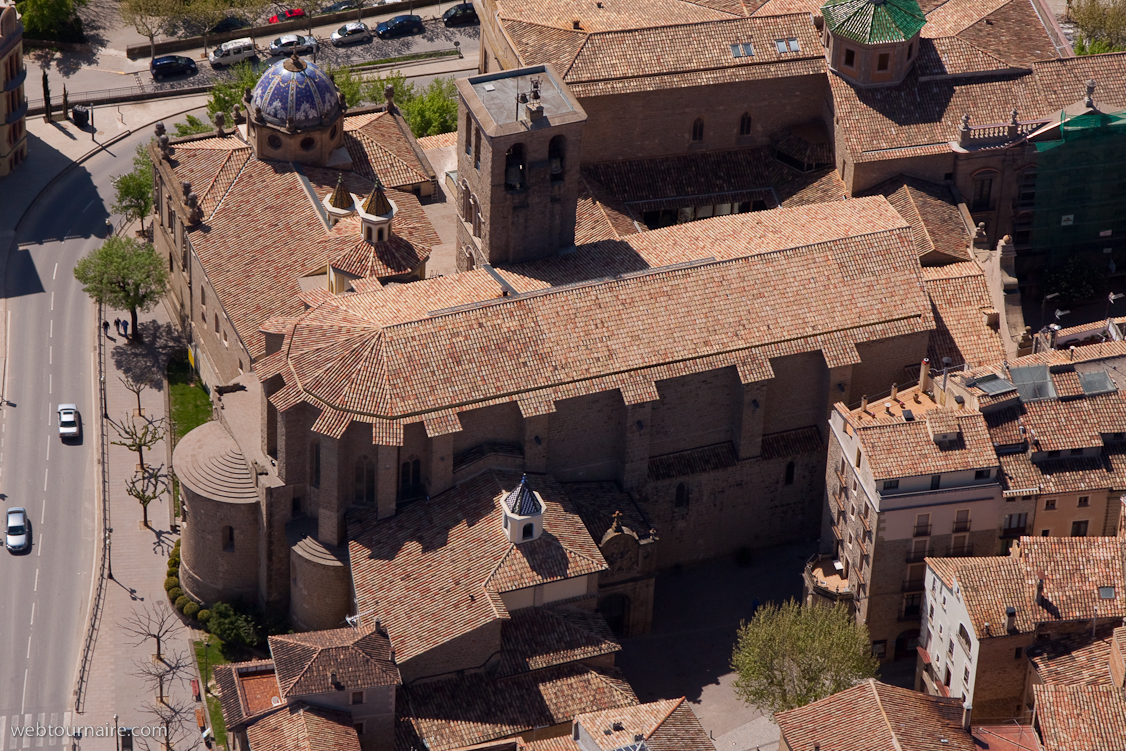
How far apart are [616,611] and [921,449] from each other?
858 inches

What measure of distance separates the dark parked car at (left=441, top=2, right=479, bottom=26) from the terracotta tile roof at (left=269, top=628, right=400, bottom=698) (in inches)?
3505

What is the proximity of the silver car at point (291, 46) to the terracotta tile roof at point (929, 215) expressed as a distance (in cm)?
6261

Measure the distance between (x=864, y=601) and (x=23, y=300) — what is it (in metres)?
71.0

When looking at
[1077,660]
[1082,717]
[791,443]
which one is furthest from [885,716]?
[791,443]

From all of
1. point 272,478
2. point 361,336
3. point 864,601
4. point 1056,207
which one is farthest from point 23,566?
point 1056,207

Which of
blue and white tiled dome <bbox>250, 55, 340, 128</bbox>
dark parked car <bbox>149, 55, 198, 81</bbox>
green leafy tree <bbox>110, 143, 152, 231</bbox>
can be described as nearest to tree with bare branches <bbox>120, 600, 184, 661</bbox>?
blue and white tiled dome <bbox>250, 55, 340, 128</bbox>

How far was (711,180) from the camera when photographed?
148 meters

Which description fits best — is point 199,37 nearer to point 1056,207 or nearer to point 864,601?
point 1056,207

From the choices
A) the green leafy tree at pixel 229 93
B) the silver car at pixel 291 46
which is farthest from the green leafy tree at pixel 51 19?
the green leafy tree at pixel 229 93

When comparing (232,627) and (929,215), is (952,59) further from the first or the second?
(232,627)

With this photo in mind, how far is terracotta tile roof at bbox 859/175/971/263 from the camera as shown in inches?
5566

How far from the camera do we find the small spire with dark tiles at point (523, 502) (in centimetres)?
11950

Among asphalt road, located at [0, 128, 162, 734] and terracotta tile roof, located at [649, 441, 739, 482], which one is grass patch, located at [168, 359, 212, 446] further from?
terracotta tile roof, located at [649, 441, 739, 482]

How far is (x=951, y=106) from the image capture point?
146000 millimetres
